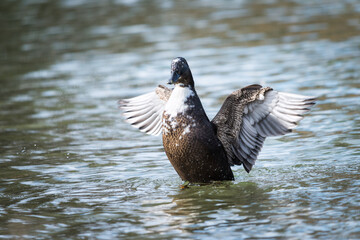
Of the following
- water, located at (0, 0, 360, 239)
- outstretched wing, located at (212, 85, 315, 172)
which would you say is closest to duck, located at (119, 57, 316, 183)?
outstretched wing, located at (212, 85, 315, 172)

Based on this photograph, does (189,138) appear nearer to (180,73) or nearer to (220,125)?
(220,125)

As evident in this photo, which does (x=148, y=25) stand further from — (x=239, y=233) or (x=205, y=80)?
(x=239, y=233)

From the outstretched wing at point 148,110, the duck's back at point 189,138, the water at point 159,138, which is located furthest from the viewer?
the outstretched wing at point 148,110

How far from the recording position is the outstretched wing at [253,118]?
7.20 meters

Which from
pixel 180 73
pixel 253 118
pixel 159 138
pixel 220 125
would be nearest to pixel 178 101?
pixel 180 73

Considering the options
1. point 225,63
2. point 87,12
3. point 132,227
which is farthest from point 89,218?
point 87,12

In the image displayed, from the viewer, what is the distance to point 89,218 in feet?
21.3

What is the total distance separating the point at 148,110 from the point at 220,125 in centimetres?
136

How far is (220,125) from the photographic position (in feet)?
24.5

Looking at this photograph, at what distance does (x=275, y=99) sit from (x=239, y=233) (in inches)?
80.7

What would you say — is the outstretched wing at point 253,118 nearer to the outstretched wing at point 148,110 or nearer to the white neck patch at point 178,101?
the white neck patch at point 178,101

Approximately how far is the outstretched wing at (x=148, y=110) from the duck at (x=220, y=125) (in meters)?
1.08

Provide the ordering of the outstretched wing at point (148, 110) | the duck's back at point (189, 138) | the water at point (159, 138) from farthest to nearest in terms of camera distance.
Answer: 1. the outstretched wing at point (148, 110)
2. the duck's back at point (189, 138)
3. the water at point (159, 138)

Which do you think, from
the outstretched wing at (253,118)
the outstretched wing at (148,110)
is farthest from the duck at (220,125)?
the outstretched wing at (148,110)
